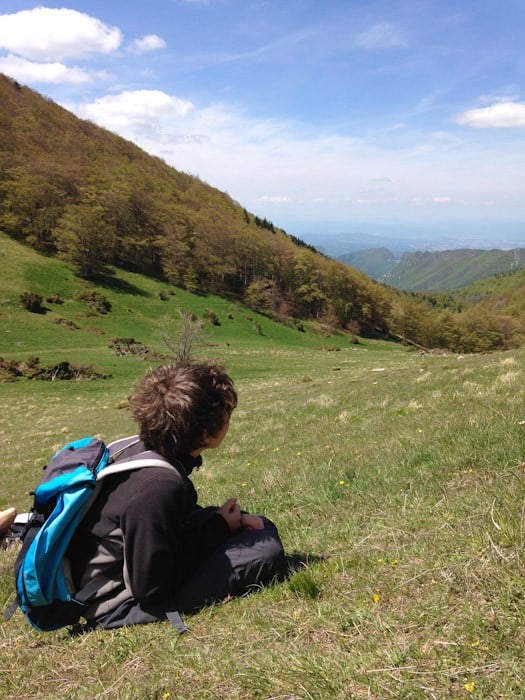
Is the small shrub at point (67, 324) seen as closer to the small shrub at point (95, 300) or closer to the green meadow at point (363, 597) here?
the small shrub at point (95, 300)

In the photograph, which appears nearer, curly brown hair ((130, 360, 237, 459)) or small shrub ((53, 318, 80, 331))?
curly brown hair ((130, 360, 237, 459))

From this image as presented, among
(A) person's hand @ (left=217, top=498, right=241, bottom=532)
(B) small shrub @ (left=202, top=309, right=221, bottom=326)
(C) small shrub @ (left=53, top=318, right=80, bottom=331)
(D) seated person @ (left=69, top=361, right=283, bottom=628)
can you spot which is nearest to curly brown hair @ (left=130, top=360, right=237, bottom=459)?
(D) seated person @ (left=69, top=361, right=283, bottom=628)

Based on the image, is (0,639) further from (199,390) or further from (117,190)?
(117,190)

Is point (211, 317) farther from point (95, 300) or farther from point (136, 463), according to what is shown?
point (136, 463)

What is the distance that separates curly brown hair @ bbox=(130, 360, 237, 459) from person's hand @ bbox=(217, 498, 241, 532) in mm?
773

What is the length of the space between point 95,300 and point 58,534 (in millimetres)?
68419

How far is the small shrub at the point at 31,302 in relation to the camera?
5744 centimetres

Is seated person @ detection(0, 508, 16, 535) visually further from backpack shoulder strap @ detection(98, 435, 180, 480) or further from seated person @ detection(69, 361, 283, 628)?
backpack shoulder strap @ detection(98, 435, 180, 480)

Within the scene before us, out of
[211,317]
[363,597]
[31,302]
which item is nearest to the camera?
[363,597]

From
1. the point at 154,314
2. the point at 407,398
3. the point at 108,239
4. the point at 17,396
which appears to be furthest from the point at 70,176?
the point at 407,398

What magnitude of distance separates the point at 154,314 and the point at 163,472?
232ft

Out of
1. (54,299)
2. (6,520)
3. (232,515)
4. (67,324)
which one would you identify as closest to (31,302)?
(54,299)

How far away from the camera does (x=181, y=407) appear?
11.0 feet

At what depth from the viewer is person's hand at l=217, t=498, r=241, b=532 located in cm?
381
